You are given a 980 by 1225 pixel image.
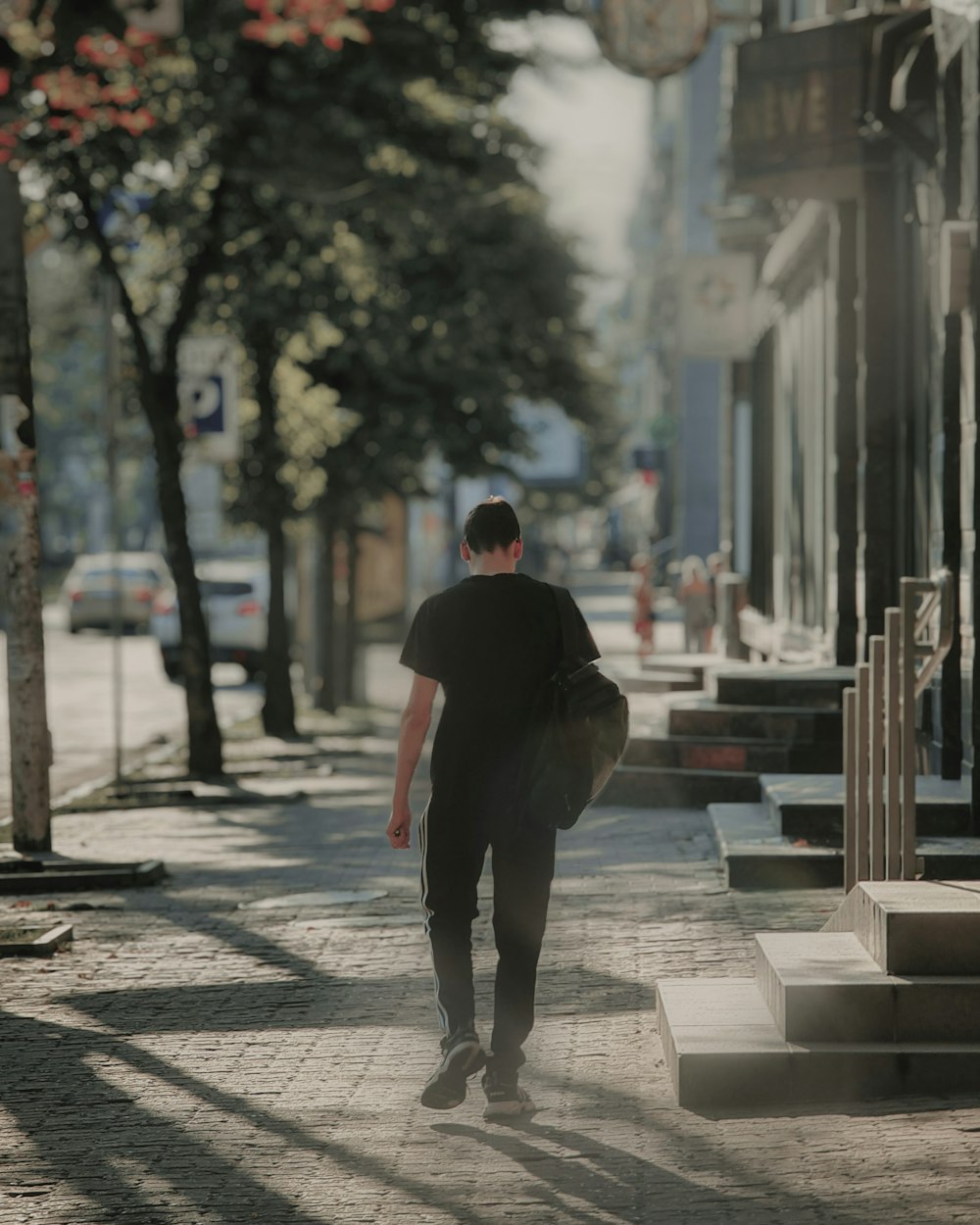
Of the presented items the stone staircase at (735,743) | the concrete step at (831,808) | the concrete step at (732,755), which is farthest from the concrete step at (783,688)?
the concrete step at (831,808)

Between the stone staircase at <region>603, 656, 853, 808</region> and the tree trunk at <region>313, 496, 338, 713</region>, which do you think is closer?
the stone staircase at <region>603, 656, 853, 808</region>

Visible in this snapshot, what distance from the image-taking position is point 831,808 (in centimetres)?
1089

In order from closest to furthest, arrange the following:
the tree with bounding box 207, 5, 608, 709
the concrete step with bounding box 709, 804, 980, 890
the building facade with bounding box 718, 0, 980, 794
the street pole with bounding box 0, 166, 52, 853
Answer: the concrete step with bounding box 709, 804, 980, 890
the building facade with bounding box 718, 0, 980, 794
the street pole with bounding box 0, 166, 52, 853
the tree with bounding box 207, 5, 608, 709

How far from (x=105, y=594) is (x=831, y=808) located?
125ft

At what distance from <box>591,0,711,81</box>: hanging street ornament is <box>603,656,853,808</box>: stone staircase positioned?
190 inches

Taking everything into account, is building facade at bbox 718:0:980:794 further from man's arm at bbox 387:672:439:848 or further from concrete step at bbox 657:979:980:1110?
man's arm at bbox 387:672:439:848

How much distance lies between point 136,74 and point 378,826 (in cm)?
638

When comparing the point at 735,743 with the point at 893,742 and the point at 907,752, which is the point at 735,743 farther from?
the point at 893,742

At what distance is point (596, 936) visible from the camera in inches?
363

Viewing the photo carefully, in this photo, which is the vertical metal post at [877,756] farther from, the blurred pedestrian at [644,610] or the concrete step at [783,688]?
the blurred pedestrian at [644,610]

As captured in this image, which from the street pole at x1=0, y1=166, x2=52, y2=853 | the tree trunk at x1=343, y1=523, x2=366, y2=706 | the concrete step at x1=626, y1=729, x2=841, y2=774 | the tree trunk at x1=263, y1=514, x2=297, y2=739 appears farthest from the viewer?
the tree trunk at x1=343, y1=523, x2=366, y2=706

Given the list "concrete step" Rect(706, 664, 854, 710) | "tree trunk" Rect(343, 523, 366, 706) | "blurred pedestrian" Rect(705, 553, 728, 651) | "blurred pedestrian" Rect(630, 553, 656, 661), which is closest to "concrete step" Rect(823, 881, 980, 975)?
"concrete step" Rect(706, 664, 854, 710)

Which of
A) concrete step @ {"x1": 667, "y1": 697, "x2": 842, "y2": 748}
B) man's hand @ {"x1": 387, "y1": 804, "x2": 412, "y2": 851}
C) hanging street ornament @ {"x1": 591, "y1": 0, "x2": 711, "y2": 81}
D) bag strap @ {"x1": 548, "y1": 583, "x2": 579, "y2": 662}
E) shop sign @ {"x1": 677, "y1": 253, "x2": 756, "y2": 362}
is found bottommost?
concrete step @ {"x1": 667, "y1": 697, "x2": 842, "y2": 748}

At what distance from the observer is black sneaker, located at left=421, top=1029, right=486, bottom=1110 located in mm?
6289
